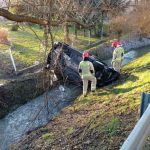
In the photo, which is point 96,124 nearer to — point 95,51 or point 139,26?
point 95,51

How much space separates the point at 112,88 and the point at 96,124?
461 centimetres

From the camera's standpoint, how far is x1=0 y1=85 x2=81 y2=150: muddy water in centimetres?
1245

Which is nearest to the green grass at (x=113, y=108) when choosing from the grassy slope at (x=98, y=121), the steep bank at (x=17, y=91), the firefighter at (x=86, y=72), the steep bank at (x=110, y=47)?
the grassy slope at (x=98, y=121)

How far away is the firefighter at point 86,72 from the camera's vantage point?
47.1 feet

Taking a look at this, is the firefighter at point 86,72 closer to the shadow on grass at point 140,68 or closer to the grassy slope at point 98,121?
the grassy slope at point 98,121

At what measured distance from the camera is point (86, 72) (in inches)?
578

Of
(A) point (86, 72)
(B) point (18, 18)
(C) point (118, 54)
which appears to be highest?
(B) point (18, 18)

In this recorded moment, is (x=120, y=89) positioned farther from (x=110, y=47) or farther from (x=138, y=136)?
(x=110, y=47)

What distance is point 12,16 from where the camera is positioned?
7.05m

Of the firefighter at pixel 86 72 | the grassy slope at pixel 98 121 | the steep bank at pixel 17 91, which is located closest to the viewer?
the grassy slope at pixel 98 121

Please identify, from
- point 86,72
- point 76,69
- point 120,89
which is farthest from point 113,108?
point 76,69

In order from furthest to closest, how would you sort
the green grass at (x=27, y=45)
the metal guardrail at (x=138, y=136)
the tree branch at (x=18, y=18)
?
1. the green grass at (x=27, y=45)
2. the tree branch at (x=18, y=18)
3. the metal guardrail at (x=138, y=136)

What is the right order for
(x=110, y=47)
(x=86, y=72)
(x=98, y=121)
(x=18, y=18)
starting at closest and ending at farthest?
(x=18, y=18)
(x=98, y=121)
(x=86, y=72)
(x=110, y=47)

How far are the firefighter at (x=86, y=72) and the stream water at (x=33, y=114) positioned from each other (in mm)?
966
